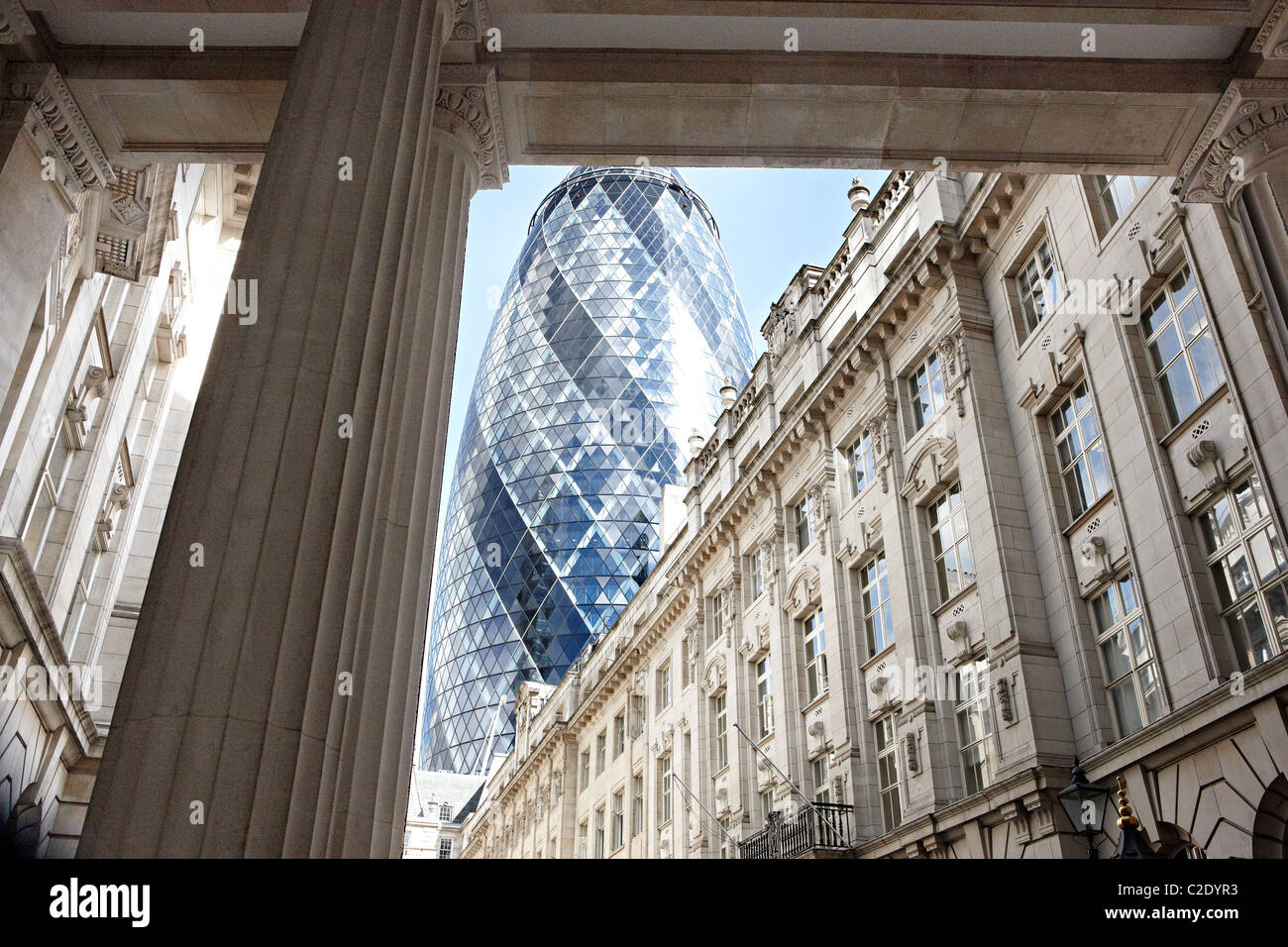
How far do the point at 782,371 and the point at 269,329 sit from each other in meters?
27.5

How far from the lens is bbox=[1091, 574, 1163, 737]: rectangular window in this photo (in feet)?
55.6

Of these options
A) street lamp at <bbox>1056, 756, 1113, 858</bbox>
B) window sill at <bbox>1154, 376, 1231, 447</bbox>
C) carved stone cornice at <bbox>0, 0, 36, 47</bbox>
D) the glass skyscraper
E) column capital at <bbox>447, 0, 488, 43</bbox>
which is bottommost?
street lamp at <bbox>1056, 756, 1113, 858</bbox>

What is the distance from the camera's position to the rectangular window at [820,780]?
2514 cm

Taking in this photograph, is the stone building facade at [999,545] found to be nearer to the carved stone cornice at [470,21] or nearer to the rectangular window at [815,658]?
the rectangular window at [815,658]

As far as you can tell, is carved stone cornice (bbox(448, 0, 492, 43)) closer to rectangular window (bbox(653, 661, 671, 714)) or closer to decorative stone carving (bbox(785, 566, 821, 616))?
decorative stone carving (bbox(785, 566, 821, 616))

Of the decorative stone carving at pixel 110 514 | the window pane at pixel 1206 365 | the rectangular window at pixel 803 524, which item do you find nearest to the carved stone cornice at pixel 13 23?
the decorative stone carving at pixel 110 514

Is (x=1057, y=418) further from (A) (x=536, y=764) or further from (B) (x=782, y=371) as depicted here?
(A) (x=536, y=764)

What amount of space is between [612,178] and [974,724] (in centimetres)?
11296

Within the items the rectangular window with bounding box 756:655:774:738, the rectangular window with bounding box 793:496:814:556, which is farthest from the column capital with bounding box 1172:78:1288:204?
the rectangular window with bounding box 756:655:774:738

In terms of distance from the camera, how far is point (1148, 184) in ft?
59.7

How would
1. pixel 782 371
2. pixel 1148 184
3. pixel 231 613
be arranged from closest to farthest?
pixel 231 613 < pixel 1148 184 < pixel 782 371

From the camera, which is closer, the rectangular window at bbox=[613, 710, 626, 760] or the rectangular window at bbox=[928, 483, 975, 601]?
the rectangular window at bbox=[928, 483, 975, 601]

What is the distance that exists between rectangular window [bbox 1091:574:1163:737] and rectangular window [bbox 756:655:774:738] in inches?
465
